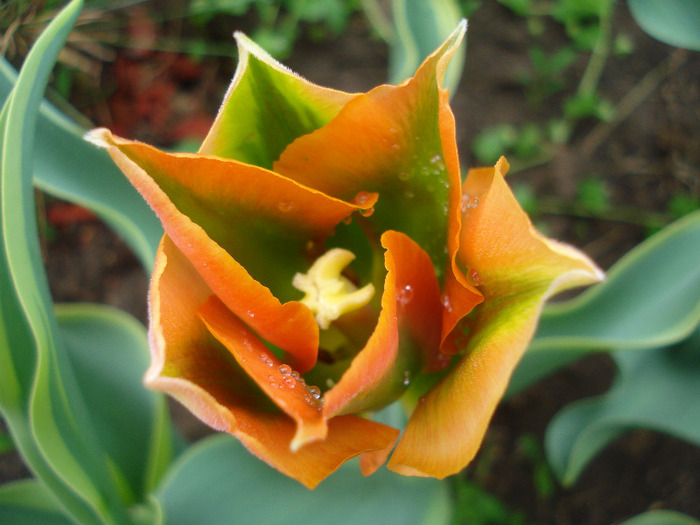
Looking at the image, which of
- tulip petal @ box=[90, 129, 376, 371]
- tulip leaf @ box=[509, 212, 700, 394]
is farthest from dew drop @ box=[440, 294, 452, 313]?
tulip leaf @ box=[509, 212, 700, 394]

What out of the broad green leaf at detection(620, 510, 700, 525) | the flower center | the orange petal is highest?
the orange petal

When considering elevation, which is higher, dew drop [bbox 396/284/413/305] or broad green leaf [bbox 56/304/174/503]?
dew drop [bbox 396/284/413/305]

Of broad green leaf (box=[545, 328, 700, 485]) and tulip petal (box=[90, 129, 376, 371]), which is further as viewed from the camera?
broad green leaf (box=[545, 328, 700, 485])

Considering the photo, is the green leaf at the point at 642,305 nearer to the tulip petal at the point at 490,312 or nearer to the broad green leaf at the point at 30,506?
the tulip petal at the point at 490,312

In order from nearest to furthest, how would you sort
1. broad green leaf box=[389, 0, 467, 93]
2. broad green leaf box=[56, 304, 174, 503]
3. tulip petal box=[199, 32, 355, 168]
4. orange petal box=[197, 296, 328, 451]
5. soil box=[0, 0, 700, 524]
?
orange petal box=[197, 296, 328, 451] < tulip petal box=[199, 32, 355, 168] < broad green leaf box=[389, 0, 467, 93] < broad green leaf box=[56, 304, 174, 503] < soil box=[0, 0, 700, 524]

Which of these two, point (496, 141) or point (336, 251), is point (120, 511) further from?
point (496, 141)

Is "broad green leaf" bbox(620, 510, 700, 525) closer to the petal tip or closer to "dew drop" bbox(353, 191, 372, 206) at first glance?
"dew drop" bbox(353, 191, 372, 206)

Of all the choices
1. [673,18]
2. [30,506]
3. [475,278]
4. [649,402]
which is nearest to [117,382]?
[30,506]
